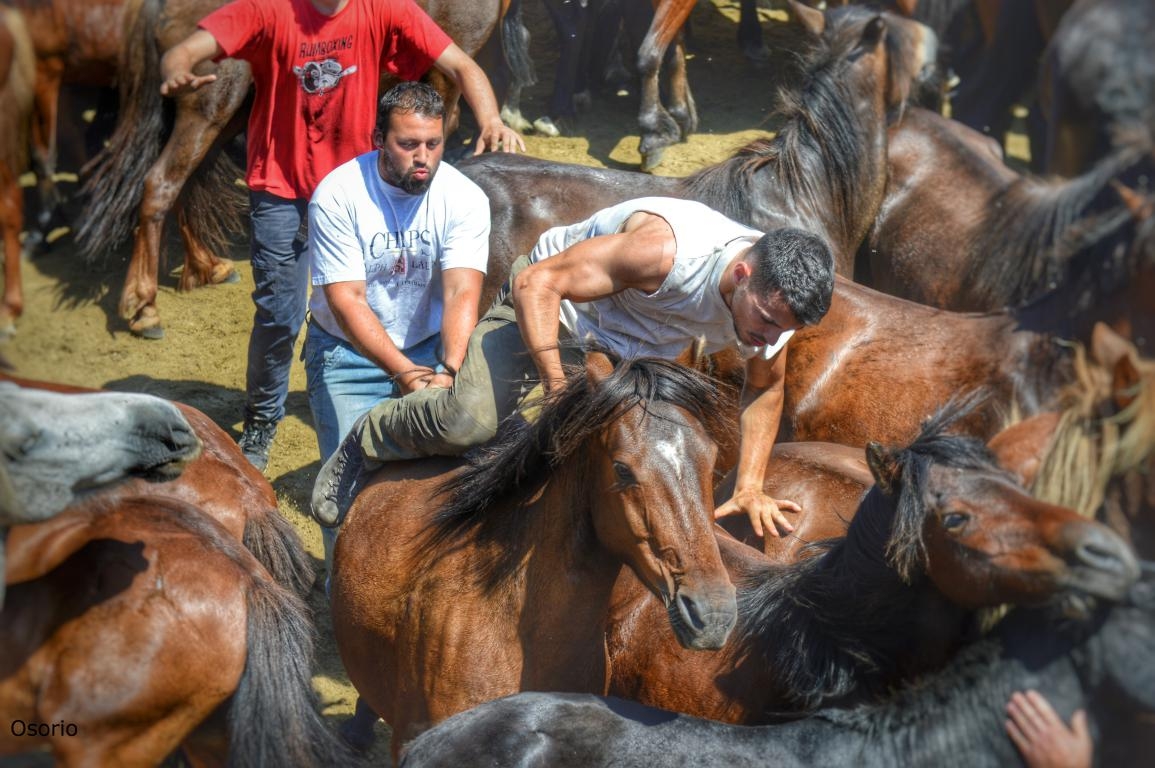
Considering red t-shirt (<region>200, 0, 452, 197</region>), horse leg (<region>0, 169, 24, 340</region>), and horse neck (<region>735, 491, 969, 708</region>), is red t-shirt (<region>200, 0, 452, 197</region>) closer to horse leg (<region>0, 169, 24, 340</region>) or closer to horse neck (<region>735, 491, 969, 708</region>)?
horse leg (<region>0, 169, 24, 340</region>)

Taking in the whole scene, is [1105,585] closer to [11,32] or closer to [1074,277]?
[1074,277]

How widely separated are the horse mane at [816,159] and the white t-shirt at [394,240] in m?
1.75

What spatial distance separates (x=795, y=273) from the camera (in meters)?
3.12

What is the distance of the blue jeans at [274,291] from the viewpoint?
499 centimetres

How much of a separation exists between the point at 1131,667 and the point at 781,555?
144 cm

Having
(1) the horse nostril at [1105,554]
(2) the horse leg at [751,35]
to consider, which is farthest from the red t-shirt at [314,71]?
(2) the horse leg at [751,35]

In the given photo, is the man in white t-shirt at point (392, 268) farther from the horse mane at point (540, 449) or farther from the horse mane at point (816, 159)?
the horse mane at point (816, 159)

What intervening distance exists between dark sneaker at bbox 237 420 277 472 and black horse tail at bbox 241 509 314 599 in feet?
6.58

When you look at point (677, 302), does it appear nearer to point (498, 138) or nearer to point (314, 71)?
point (498, 138)

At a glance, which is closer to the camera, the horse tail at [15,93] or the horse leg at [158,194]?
the horse tail at [15,93]

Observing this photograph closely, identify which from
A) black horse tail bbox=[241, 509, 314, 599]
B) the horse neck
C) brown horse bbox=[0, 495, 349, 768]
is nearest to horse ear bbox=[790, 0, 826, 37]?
the horse neck

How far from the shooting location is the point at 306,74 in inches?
188

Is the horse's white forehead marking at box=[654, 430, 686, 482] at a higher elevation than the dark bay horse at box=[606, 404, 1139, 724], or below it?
higher

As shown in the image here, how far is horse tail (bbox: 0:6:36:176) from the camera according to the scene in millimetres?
2719
